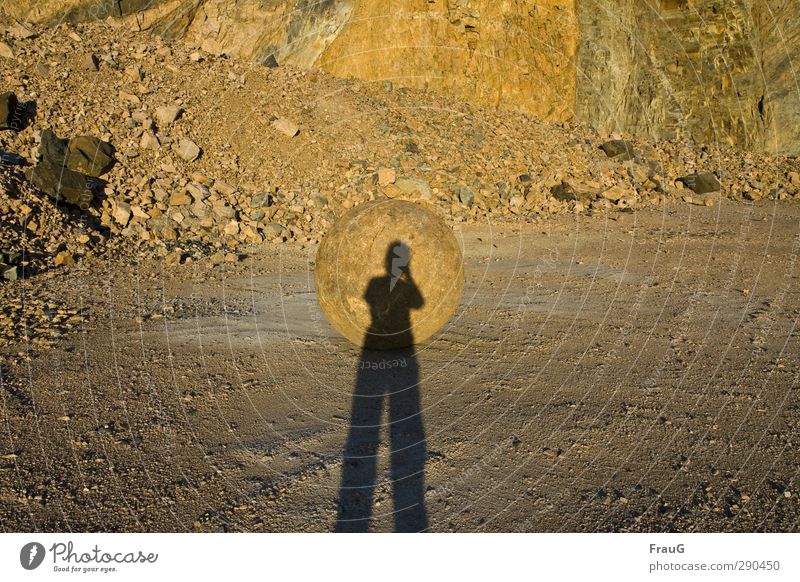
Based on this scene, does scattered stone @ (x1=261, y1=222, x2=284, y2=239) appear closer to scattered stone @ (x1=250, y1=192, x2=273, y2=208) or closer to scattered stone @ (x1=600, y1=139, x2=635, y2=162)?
scattered stone @ (x1=250, y1=192, x2=273, y2=208)

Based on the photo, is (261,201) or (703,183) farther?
(703,183)

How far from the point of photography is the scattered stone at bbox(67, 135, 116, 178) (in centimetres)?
1409

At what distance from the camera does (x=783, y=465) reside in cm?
525

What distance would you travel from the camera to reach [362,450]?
18.7ft

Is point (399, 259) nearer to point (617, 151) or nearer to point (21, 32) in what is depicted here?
point (617, 151)

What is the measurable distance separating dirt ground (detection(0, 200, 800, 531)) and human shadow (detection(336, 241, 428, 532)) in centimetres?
10

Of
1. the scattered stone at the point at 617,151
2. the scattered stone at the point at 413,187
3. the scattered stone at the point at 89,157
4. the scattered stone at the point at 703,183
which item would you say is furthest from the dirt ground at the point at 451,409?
the scattered stone at the point at 617,151

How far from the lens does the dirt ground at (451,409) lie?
15.9 ft

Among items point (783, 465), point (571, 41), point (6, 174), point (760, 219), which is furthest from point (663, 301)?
point (571, 41)

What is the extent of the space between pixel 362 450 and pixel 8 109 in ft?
46.0

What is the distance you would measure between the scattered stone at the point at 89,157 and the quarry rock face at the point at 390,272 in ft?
31.7

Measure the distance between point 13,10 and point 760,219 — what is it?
24.5 metres

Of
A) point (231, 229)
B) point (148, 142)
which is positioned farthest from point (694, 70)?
point (148, 142)

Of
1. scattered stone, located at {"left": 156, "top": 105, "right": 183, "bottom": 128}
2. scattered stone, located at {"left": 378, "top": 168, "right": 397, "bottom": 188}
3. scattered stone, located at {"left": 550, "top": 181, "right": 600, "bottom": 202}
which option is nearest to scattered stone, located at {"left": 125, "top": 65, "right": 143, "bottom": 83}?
scattered stone, located at {"left": 156, "top": 105, "right": 183, "bottom": 128}
